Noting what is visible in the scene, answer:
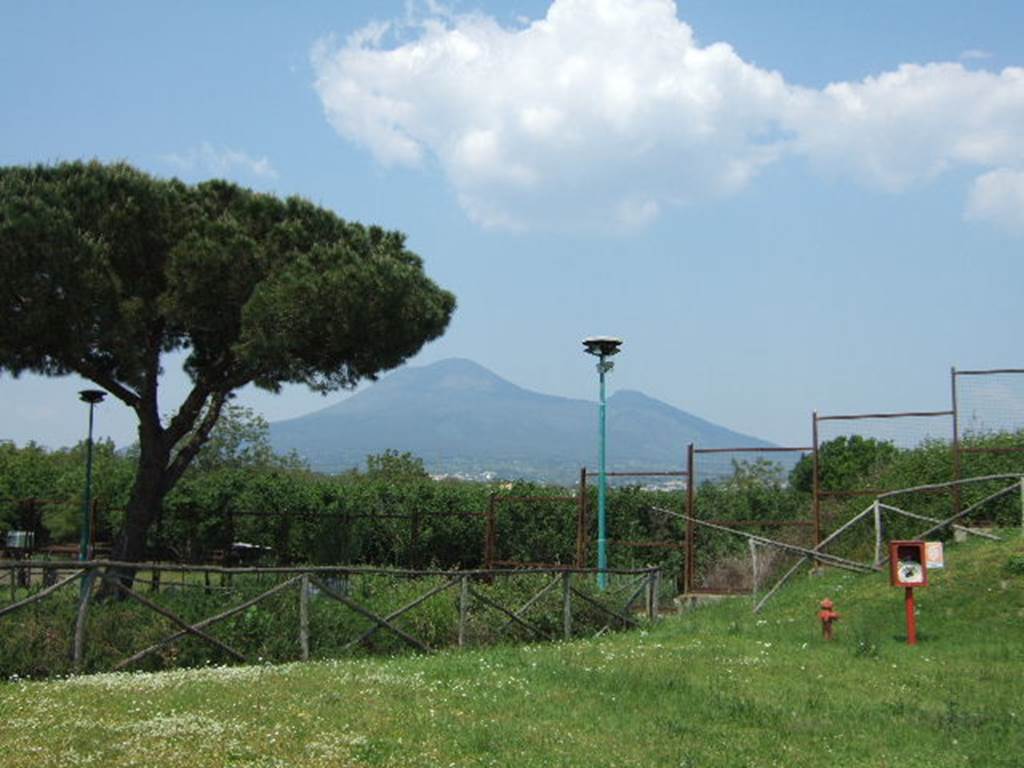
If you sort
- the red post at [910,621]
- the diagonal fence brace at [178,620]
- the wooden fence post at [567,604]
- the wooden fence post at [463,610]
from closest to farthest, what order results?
1. the diagonal fence brace at [178,620]
2. the red post at [910,621]
3. the wooden fence post at [463,610]
4. the wooden fence post at [567,604]

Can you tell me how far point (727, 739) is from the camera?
838 centimetres

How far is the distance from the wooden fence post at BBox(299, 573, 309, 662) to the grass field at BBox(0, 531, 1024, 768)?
0.79 metres

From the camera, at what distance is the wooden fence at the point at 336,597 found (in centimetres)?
1225

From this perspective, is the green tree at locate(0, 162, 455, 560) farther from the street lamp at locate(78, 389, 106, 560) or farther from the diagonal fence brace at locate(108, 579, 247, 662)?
the diagonal fence brace at locate(108, 579, 247, 662)

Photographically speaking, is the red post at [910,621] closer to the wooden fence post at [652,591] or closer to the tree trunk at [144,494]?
the wooden fence post at [652,591]

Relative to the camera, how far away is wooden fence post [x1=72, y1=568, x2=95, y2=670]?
12.0 m

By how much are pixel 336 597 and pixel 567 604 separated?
3.99 meters

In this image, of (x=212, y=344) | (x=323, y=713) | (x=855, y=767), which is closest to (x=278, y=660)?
(x=323, y=713)

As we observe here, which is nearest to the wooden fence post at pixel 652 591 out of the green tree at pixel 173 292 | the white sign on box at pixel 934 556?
the white sign on box at pixel 934 556

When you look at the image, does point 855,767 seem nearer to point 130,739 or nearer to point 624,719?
point 624,719

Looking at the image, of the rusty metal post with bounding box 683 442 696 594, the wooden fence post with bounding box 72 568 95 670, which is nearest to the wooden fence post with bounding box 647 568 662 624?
the rusty metal post with bounding box 683 442 696 594

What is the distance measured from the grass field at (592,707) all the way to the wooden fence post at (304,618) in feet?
2.58

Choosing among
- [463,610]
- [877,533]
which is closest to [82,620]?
[463,610]

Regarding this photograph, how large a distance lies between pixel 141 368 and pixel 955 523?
50.3 ft
